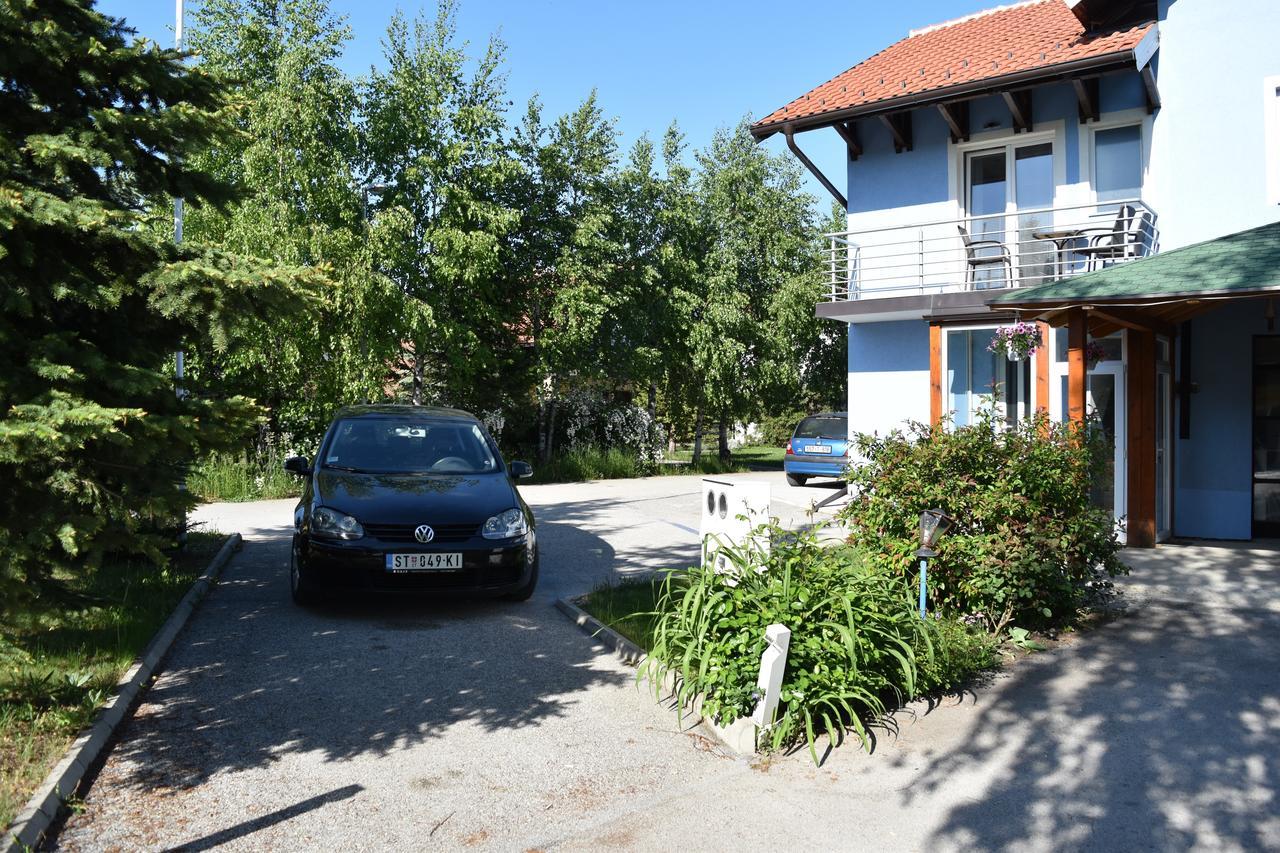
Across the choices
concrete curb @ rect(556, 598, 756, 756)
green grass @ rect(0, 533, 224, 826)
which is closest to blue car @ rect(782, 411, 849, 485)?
concrete curb @ rect(556, 598, 756, 756)

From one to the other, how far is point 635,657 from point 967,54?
484 inches

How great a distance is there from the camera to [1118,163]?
13320mm

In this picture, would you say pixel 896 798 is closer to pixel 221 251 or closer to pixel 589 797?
pixel 589 797

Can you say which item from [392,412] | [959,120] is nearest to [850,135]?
[959,120]

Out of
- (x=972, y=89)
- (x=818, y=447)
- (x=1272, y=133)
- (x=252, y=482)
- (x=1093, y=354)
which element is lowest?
(x=252, y=482)

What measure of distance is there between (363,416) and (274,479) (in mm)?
Answer: 10010

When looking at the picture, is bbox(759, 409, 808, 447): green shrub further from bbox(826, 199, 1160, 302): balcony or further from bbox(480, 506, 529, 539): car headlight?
bbox(480, 506, 529, 539): car headlight

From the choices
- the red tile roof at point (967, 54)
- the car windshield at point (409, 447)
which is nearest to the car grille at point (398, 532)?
the car windshield at point (409, 447)

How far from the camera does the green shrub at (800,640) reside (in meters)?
4.98

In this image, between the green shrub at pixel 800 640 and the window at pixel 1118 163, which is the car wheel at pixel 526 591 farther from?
the window at pixel 1118 163

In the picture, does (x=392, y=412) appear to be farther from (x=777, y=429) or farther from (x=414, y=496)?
(x=777, y=429)

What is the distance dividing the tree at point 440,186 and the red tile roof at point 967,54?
7.78m

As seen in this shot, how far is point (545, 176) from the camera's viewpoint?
2397 centimetres

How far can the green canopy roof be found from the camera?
26.9 ft
